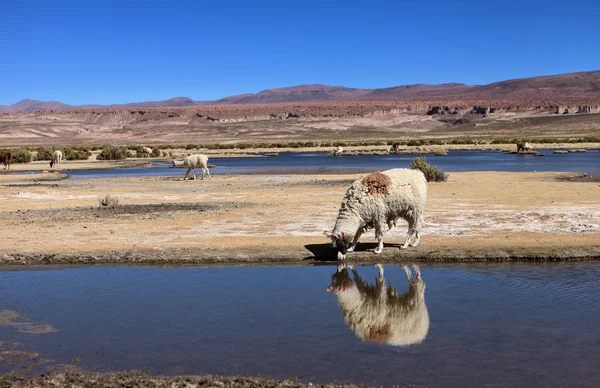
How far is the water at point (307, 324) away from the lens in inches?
295

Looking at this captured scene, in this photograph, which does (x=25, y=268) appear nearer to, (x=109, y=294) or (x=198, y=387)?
(x=109, y=294)

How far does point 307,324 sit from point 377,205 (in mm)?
4493

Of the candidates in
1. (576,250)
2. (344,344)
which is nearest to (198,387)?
(344,344)

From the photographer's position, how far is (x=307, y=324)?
9195 millimetres

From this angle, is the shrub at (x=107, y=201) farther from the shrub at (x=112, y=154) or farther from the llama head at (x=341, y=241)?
the shrub at (x=112, y=154)

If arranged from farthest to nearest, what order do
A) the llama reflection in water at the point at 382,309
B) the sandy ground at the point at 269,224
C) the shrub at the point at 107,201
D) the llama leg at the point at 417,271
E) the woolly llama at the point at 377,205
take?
1. the shrub at the point at 107,201
2. the sandy ground at the point at 269,224
3. the woolly llama at the point at 377,205
4. the llama leg at the point at 417,271
5. the llama reflection in water at the point at 382,309

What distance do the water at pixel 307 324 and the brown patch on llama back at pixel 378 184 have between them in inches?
62.4

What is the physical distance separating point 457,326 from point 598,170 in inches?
1200

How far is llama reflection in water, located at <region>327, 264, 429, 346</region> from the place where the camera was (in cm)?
873

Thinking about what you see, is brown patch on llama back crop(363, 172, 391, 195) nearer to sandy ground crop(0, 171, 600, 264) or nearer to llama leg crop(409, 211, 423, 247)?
llama leg crop(409, 211, 423, 247)

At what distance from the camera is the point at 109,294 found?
1127cm

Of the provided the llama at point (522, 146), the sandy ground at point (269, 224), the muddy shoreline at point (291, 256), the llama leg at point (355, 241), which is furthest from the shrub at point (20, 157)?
the llama leg at point (355, 241)

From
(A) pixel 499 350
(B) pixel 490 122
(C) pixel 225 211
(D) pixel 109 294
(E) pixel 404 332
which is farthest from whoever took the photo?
(B) pixel 490 122

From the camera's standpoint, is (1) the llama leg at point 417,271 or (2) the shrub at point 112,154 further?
(2) the shrub at point 112,154
